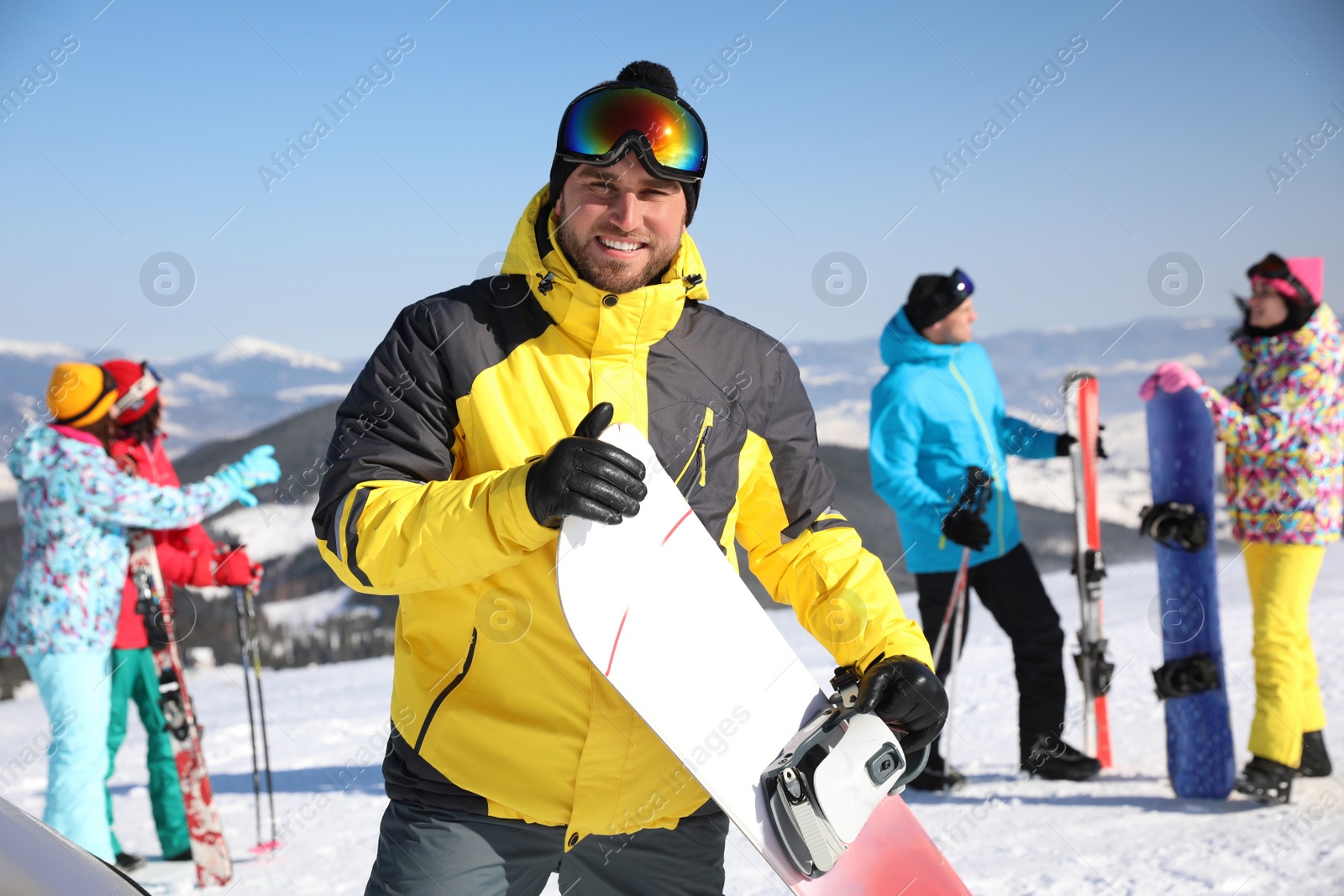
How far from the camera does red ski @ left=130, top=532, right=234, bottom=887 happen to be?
3.86 metres

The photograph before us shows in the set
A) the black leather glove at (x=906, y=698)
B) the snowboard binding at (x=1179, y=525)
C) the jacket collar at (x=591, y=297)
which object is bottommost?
the black leather glove at (x=906, y=698)

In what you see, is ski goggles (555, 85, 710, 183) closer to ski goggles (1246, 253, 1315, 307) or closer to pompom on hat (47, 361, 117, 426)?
pompom on hat (47, 361, 117, 426)

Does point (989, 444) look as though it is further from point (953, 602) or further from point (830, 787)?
point (830, 787)

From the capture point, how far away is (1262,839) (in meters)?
3.65

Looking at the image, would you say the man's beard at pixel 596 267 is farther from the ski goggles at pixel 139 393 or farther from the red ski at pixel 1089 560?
the red ski at pixel 1089 560

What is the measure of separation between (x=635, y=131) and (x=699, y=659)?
95cm

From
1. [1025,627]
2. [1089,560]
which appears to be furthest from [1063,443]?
[1025,627]

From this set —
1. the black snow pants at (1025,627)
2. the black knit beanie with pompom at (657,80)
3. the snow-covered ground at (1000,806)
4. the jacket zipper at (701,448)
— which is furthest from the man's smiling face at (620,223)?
the black snow pants at (1025,627)

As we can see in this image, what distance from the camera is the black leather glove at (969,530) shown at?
4.31 meters

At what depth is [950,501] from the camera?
14.6 feet

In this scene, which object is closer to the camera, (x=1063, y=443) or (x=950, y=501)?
(x=950, y=501)

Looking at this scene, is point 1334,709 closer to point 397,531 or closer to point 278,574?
point 397,531

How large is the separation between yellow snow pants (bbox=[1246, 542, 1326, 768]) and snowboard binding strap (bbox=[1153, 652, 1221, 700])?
16 cm

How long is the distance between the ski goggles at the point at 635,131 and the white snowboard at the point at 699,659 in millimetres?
531
